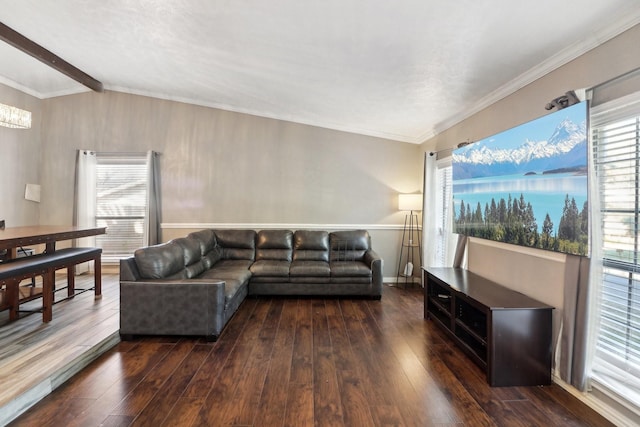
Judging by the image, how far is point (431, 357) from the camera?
259 centimetres

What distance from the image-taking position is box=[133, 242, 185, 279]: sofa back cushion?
2.92 metres

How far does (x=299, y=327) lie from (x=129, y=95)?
475cm

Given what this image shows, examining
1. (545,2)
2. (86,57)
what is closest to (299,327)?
(545,2)

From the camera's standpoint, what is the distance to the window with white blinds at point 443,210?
Answer: 412 cm

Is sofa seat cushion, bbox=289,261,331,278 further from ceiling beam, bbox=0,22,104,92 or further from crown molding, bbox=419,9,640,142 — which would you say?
ceiling beam, bbox=0,22,104,92

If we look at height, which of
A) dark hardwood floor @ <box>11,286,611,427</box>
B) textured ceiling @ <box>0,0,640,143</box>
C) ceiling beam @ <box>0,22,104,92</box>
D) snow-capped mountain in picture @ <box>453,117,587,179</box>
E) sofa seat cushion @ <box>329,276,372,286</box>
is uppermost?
ceiling beam @ <box>0,22,104,92</box>

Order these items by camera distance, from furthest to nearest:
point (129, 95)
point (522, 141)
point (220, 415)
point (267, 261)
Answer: point (129, 95) → point (267, 261) → point (522, 141) → point (220, 415)

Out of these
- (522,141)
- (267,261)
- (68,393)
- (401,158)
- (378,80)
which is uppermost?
(378,80)

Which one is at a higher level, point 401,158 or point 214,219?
point 401,158

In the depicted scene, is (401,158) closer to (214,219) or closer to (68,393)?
(214,219)

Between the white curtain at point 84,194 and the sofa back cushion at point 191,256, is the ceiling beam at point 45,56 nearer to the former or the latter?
the white curtain at point 84,194

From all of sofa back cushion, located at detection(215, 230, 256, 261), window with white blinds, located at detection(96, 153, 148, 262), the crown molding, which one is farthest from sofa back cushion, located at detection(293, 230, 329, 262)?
window with white blinds, located at detection(96, 153, 148, 262)

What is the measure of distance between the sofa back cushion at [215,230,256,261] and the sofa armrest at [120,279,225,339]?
176 centimetres

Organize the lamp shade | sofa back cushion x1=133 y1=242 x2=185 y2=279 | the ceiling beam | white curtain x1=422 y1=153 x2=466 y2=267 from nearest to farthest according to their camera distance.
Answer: sofa back cushion x1=133 y1=242 x2=185 y2=279 < the ceiling beam < white curtain x1=422 y1=153 x2=466 y2=267 < the lamp shade
